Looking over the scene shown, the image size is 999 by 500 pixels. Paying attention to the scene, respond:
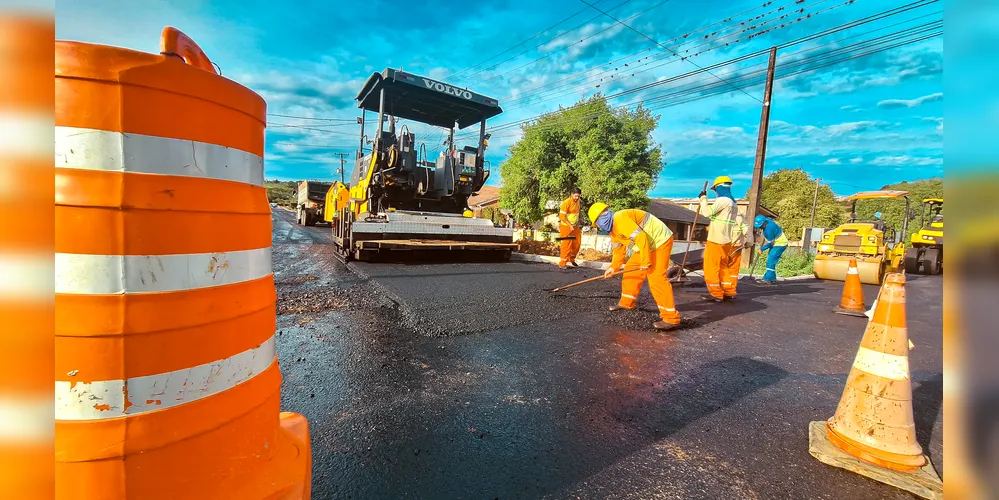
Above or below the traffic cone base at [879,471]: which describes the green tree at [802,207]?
above

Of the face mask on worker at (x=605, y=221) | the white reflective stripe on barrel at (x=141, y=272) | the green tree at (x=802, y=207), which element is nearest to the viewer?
the white reflective stripe on barrel at (x=141, y=272)

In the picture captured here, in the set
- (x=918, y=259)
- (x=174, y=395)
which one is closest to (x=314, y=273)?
→ (x=174, y=395)

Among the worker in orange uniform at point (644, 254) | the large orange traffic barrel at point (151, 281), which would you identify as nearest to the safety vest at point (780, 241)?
the worker in orange uniform at point (644, 254)

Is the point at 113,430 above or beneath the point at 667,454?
above

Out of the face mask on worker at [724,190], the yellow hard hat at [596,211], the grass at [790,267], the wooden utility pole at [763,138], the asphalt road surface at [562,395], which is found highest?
the wooden utility pole at [763,138]

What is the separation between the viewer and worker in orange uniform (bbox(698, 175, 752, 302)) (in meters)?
6.04

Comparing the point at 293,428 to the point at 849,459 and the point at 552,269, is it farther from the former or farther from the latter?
the point at 552,269

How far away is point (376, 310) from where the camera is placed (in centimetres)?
466

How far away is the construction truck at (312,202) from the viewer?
23.9m

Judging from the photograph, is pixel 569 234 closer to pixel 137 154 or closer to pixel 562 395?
pixel 562 395

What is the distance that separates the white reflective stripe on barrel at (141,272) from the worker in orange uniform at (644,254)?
4306mm

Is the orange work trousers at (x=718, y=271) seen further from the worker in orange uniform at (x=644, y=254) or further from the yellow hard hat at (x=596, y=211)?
the yellow hard hat at (x=596, y=211)

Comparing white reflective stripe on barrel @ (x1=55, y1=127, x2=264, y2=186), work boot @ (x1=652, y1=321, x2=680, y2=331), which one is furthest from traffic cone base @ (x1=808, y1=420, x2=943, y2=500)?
white reflective stripe on barrel @ (x1=55, y1=127, x2=264, y2=186)

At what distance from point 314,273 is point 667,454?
21.1ft
